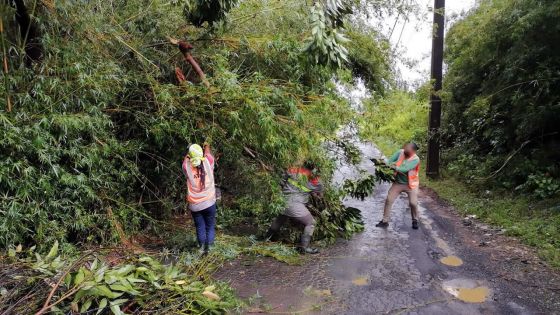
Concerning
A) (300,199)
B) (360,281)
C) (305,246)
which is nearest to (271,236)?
(305,246)

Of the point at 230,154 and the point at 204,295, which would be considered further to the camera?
the point at 230,154

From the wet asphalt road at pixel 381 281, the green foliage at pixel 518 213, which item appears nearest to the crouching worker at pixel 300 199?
the wet asphalt road at pixel 381 281

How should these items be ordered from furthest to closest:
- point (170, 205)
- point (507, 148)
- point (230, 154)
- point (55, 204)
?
point (507, 148) → point (170, 205) → point (230, 154) → point (55, 204)

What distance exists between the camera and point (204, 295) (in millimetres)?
3742

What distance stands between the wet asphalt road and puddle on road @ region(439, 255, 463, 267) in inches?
0.5

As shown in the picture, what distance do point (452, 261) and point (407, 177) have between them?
6.50ft

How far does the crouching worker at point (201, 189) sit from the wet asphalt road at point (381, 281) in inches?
20.8

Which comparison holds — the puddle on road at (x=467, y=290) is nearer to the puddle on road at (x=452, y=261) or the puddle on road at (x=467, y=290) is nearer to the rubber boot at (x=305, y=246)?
the puddle on road at (x=452, y=261)

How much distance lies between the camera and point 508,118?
10.2m

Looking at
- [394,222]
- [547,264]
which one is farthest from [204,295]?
[394,222]

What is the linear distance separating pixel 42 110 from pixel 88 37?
119cm

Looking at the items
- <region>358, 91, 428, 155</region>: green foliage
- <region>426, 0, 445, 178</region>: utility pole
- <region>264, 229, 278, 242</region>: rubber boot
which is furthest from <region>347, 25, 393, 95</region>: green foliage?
<region>264, 229, 278, 242</region>: rubber boot

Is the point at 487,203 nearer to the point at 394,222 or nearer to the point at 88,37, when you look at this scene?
the point at 394,222

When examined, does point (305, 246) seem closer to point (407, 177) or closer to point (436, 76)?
point (407, 177)
